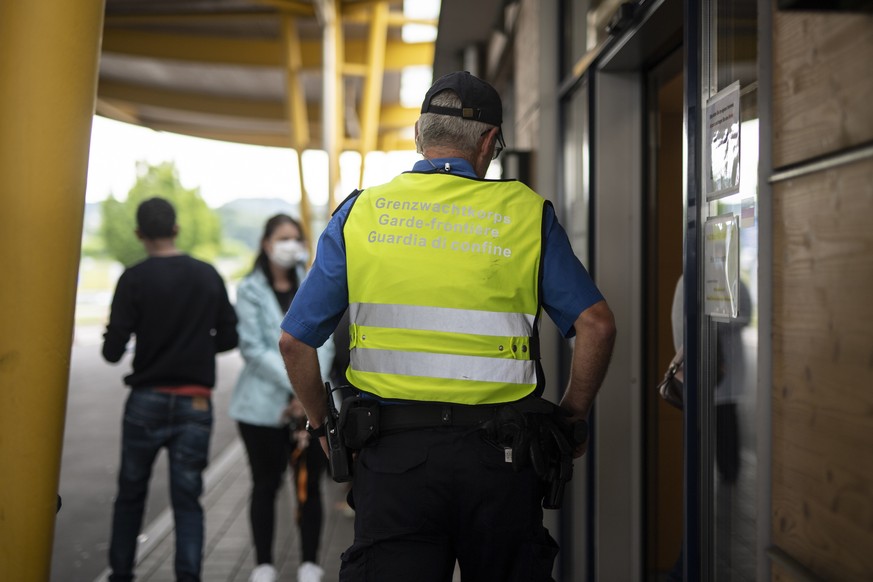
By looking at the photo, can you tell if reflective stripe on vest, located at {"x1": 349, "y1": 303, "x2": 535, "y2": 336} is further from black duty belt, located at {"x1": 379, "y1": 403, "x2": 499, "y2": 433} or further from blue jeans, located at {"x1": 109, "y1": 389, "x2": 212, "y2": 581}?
blue jeans, located at {"x1": 109, "y1": 389, "x2": 212, "y2": 581}

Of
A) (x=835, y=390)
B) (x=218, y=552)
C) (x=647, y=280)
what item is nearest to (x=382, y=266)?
(x=835, y=390)

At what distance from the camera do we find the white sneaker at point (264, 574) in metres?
4.97

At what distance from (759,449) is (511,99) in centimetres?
689

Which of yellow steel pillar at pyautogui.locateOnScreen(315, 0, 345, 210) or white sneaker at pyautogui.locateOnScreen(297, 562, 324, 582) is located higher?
yellow steel pillar at pyautogui.locateOnScreen(315, 0, 345, 210)

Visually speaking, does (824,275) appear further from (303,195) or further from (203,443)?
(303,195)

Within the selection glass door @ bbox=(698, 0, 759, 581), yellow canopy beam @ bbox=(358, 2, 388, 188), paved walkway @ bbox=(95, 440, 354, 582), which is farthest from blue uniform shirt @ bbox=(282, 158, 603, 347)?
yellow canopy beam @ bbox=(358, 2, 388, 188)

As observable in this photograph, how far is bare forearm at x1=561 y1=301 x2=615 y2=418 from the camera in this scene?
2719mm

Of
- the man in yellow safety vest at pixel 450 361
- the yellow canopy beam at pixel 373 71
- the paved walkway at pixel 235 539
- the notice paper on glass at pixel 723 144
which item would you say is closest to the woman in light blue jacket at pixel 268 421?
the paved walkway at pixel 235 539

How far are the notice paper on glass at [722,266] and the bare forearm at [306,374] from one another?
3.84 feet

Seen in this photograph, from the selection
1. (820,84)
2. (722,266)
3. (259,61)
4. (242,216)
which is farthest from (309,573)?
(242,216)

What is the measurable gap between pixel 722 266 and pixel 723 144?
0.34 metres

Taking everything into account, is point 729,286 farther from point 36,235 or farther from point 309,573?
point 309,573

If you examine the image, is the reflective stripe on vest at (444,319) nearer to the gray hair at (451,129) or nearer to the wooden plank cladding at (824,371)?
the gray hair at (451,129)

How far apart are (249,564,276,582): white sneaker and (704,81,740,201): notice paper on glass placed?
10.7ft
